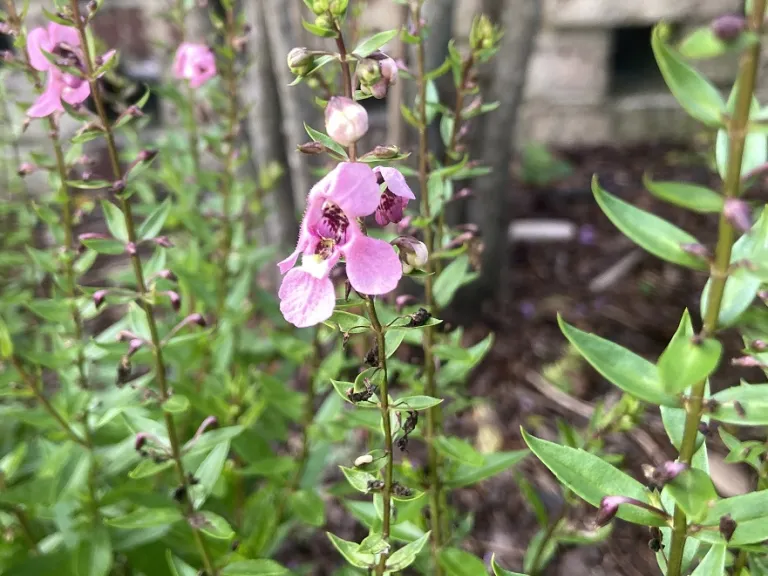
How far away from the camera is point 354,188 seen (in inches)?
35.1

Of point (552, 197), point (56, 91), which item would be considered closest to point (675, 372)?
point (56, 91)

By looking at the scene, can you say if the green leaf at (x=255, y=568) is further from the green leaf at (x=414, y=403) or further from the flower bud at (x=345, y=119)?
the flower bud at (x=345, y=119)

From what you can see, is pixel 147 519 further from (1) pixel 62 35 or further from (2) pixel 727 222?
(2) pixel 727 222

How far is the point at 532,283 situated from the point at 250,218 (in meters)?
1.67

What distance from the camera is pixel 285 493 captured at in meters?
1.92

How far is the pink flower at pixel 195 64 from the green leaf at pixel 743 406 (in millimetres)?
Result: 1743

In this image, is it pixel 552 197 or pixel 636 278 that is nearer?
pixel 636 278

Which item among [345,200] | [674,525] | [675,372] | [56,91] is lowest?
[674,525]

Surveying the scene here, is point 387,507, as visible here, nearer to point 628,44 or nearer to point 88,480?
point 88,480

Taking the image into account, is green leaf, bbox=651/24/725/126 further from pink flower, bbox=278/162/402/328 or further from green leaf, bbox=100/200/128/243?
green leaf, bbox=100/200/128/243

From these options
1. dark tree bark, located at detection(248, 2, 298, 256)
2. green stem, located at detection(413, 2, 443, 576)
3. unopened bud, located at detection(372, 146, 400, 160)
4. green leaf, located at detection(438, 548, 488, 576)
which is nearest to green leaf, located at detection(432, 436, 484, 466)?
green stem, located at detection(413, 2, 443, 576)

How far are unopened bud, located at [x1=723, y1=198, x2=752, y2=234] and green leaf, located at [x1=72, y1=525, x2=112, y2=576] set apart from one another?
1.65m

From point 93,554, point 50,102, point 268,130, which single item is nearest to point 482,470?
point 93,554

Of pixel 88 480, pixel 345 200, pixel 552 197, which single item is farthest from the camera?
pixel 552 197
